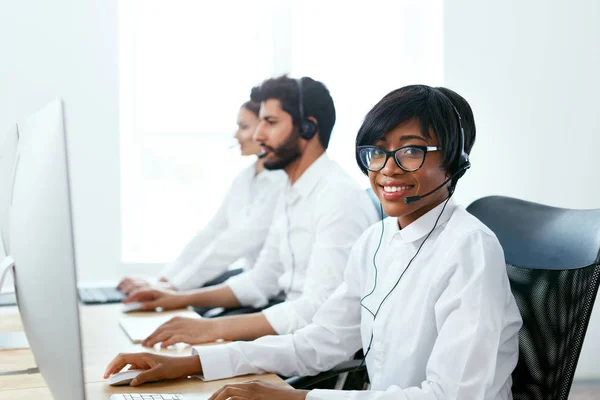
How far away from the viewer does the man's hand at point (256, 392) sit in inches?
48.1

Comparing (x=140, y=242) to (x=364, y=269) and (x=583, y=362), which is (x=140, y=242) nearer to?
(x=583, y=362)

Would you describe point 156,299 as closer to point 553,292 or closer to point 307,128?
point 307,128

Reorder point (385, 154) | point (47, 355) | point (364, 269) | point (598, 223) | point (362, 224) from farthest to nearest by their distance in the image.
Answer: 1. point (362, 224)
2. point (364, 269)
3. point (385, 154)
4. point (598, 223)
5. point (47, 355)

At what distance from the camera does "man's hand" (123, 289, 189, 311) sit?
218 centimetres

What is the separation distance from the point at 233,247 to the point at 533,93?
174 centimetres

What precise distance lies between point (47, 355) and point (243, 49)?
367 centimetres

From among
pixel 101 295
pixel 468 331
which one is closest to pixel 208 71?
pixel 101 295

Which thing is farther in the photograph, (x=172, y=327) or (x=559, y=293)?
(x=172, y=327)

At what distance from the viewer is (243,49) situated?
4.43 meters

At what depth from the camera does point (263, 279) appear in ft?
8.13

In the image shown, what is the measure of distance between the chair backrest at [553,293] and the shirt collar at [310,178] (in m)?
1.03

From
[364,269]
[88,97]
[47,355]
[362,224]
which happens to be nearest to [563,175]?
[362,224]

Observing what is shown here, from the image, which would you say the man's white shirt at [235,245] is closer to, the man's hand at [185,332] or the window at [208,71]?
the man's hand at [185,332]

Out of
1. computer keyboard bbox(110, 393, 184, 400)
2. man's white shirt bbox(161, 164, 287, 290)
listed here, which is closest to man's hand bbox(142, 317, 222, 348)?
computer keyboard bbox(110, 393, 184, 400)
